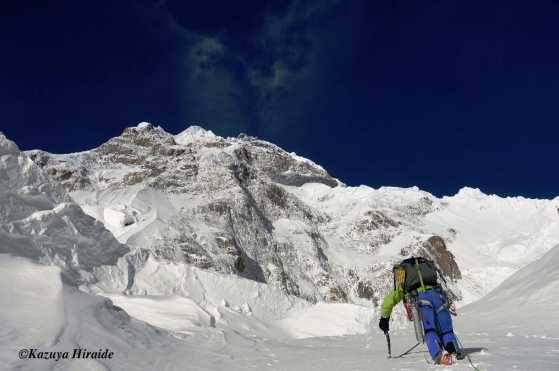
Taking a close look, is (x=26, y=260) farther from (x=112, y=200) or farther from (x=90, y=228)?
(x=112, y=200)

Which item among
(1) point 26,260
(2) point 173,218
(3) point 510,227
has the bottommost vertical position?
(1) point 26,260

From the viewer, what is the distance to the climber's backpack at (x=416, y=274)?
24.9 feet

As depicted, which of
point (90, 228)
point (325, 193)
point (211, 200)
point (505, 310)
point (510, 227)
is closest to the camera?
point (505, 310)

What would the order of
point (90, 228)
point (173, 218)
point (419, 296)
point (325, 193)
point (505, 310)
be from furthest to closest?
point (325, 193) < point (173, 218) < point (90, 228) < point (505, 310) < point (419, 296)

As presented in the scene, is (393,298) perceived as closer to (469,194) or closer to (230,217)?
(230,217)

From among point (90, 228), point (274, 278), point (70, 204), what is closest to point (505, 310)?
point (70, 204)

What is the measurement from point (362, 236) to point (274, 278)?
3290 cm

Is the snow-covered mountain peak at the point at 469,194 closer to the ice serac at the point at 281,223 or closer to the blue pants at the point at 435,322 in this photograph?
the ice serac at the point at 281,223

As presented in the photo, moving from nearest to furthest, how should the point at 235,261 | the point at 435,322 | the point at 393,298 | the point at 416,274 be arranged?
the point at 435,322
the point at 416,274
the point at 393,298
the point at 235,261

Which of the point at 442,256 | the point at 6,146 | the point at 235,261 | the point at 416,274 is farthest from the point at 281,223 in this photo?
the point at 416,274

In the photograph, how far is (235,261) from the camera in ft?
204

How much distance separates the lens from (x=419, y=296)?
7.50m

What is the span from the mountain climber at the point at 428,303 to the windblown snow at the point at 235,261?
0.39m

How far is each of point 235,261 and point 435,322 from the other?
183 ft
